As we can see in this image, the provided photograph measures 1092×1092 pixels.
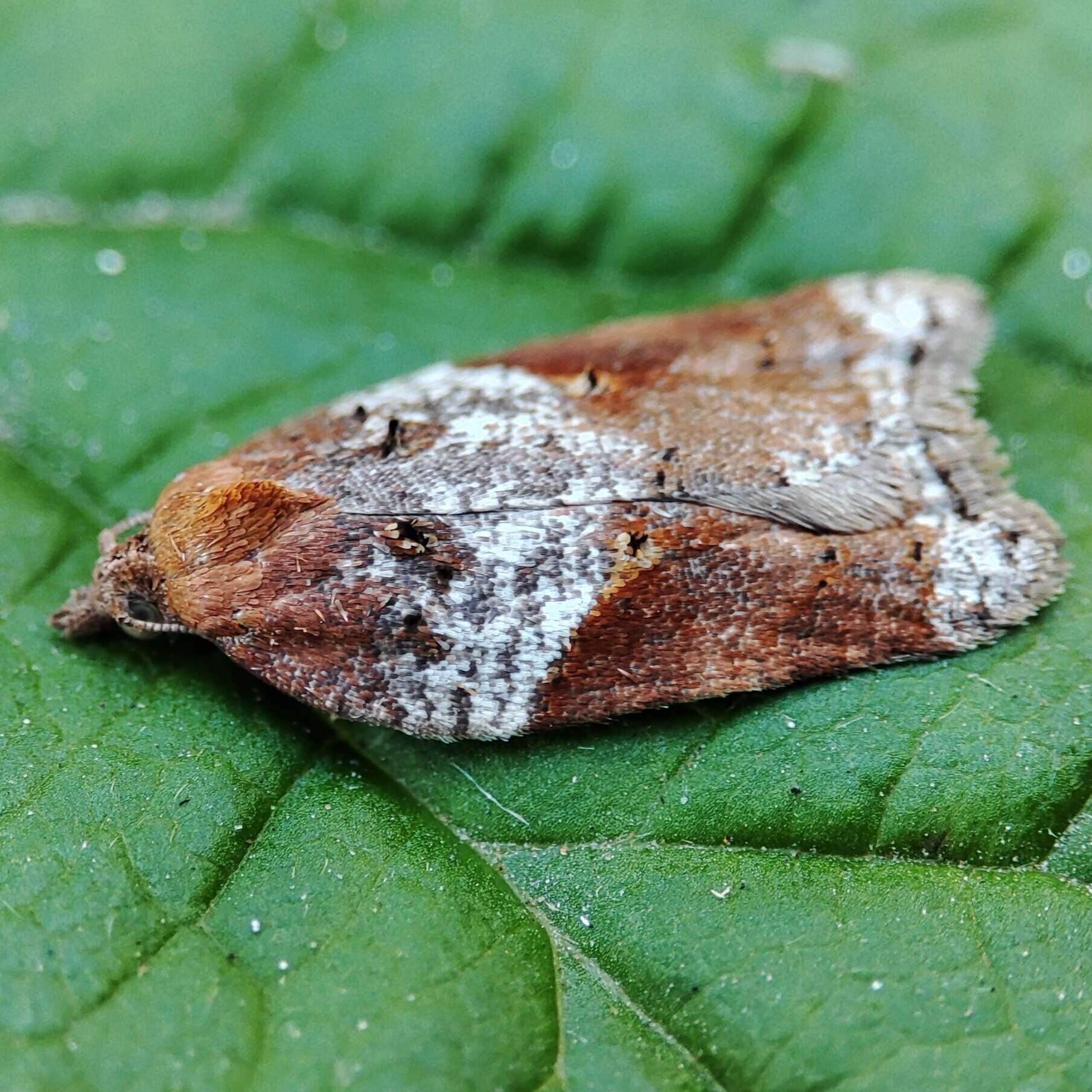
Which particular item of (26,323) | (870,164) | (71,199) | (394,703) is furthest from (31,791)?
(870,164)

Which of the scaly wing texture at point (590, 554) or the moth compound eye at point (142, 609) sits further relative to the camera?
the moth compound eye at point (142, 609)

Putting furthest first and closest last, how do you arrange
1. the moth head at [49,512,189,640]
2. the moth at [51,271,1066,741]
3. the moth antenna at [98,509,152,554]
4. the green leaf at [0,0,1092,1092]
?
the moth antenna at [98,509,152,554], the moth head at [49,512,189,640], the moth at [51,271,1066,741], the green leaf at [0,0,1092,1092]

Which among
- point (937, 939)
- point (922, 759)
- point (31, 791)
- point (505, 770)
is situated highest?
point (922, 759)

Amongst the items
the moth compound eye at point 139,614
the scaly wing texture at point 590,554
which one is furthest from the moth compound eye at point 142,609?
the scaly wing texture at point 590,554

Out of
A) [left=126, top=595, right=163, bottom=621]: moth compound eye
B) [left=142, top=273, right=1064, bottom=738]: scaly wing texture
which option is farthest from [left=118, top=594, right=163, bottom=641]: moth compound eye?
[left=142, top=273, right=1064, bottom=738]: scaly wing texture

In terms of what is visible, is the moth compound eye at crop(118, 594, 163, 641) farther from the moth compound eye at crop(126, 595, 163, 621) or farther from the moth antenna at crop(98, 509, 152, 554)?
the moth antenna at crop(98, 509, 152, 554)

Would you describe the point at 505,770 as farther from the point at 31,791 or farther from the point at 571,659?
the point at 31,791

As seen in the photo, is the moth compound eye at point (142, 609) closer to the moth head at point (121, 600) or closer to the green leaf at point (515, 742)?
the moth head at point (121, 600)

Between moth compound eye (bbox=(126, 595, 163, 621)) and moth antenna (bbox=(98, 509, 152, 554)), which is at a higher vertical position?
moth antenna (bbox=(98, 509, 152, 554))
